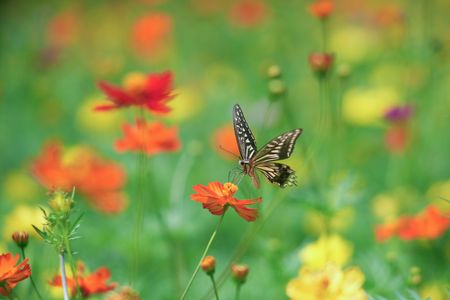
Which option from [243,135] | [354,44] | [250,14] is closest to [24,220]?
[243,135]

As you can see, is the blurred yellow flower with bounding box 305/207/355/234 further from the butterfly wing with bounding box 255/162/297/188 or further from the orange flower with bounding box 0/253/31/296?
the orange flower with bounding box 0/253/31/296

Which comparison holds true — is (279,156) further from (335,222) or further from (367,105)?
(367,105)

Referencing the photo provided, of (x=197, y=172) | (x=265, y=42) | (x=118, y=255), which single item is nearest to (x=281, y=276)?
(x=118, y=255)

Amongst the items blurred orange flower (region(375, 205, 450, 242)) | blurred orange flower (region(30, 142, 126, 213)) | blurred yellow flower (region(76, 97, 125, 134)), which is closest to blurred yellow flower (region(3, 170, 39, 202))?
blurred yellow flower (region(76, 97, 125, 134))

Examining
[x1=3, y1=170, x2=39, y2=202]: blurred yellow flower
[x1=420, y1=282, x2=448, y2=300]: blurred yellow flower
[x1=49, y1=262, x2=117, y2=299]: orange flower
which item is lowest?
[x1=420, y1=282, x2=448, y2=300]: blurred yellow flower

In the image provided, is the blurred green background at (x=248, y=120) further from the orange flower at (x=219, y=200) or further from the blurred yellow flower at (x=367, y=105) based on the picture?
the orange flower at (x=219, y=200)

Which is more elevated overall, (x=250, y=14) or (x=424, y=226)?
(x=250, y=14)
